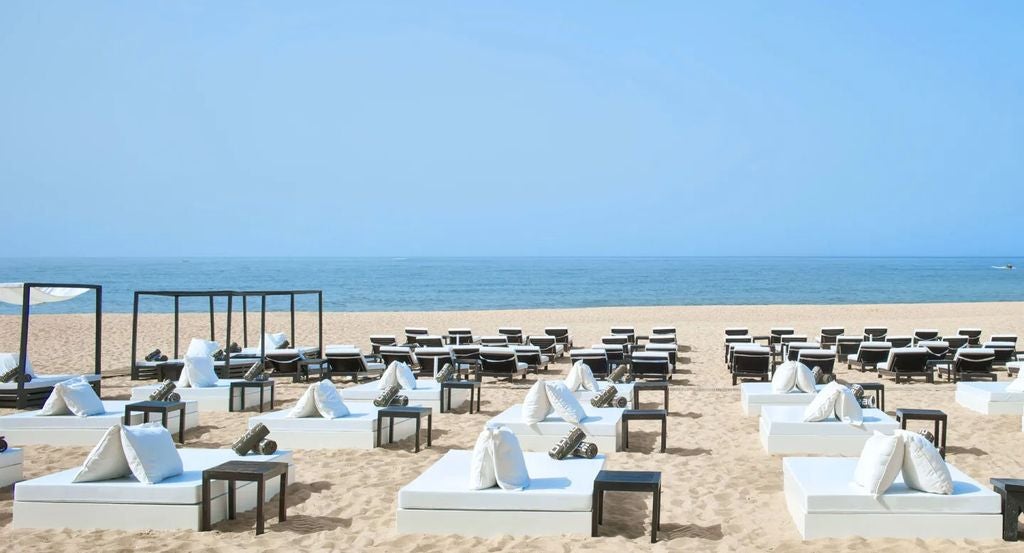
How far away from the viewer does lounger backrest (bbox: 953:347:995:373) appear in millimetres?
14344

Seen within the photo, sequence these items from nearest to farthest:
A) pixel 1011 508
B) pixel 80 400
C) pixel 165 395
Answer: pixel 1011 508 < pixel 80 400 < pixel 165 395

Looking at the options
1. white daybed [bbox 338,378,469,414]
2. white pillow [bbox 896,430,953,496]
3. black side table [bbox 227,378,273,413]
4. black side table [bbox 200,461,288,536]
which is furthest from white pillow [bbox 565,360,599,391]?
white pillow [bbox 896,430,953,496]

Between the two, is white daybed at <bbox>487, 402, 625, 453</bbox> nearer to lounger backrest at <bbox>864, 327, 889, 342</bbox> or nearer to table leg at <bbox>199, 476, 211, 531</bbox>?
table leg at <bbox>199, 476, 211, 531</bbox>

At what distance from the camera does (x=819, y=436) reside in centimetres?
886

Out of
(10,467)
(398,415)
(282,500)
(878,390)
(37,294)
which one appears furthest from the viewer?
(37,294)

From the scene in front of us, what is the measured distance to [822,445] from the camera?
29.0 feet

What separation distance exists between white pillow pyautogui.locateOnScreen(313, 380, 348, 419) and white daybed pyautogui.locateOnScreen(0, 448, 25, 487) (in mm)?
2826

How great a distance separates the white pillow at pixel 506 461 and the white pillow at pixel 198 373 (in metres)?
7.12

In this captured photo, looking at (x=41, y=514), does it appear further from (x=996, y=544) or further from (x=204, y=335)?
(x=204, y=335)

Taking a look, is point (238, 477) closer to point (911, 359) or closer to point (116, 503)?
point (116, 503)

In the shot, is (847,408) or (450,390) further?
(450,390)

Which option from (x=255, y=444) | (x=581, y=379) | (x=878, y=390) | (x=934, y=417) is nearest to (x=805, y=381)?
(x=878, y=390)

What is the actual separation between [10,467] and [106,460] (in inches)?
72.1

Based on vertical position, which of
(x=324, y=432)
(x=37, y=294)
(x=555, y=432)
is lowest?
(x=324, y=432)
